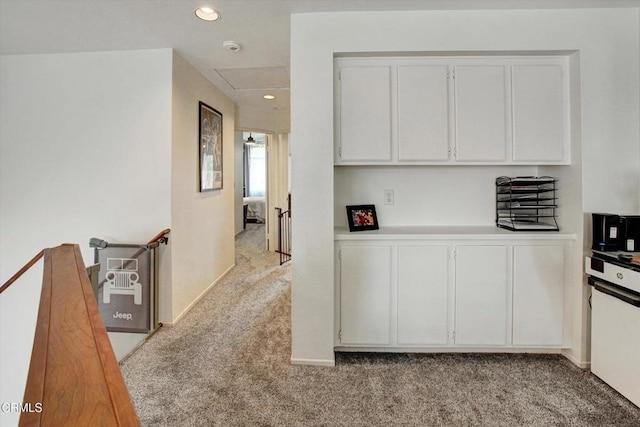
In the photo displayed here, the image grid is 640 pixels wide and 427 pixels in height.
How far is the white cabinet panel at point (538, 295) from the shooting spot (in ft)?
7.31

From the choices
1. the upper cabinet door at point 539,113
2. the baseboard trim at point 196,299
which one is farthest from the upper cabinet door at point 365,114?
the baseboard trim at point 196,299

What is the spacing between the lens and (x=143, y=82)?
2826 mm

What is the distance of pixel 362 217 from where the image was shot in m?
2.49

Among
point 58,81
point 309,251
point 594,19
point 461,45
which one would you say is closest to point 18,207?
point 58,81

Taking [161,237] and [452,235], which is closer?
[452,235]

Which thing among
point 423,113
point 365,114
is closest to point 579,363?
point 423,113

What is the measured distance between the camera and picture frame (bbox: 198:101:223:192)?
3428mm

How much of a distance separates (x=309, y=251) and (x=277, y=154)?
389cm

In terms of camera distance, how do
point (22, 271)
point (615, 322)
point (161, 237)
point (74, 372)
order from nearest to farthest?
point (74, 372), point (22, 271), point (615, 322), point (161, 237)

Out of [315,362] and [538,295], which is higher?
[538,295]

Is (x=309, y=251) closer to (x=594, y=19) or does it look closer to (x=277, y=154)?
(x=594, y=19)

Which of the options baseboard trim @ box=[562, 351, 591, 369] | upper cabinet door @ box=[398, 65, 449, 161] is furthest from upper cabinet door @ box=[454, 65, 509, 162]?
baseboard trim @ box=[562, 351, 591, 369]

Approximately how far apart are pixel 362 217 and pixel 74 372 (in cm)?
206

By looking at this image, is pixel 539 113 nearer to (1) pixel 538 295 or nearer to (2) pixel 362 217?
(1) pixel 538 295
